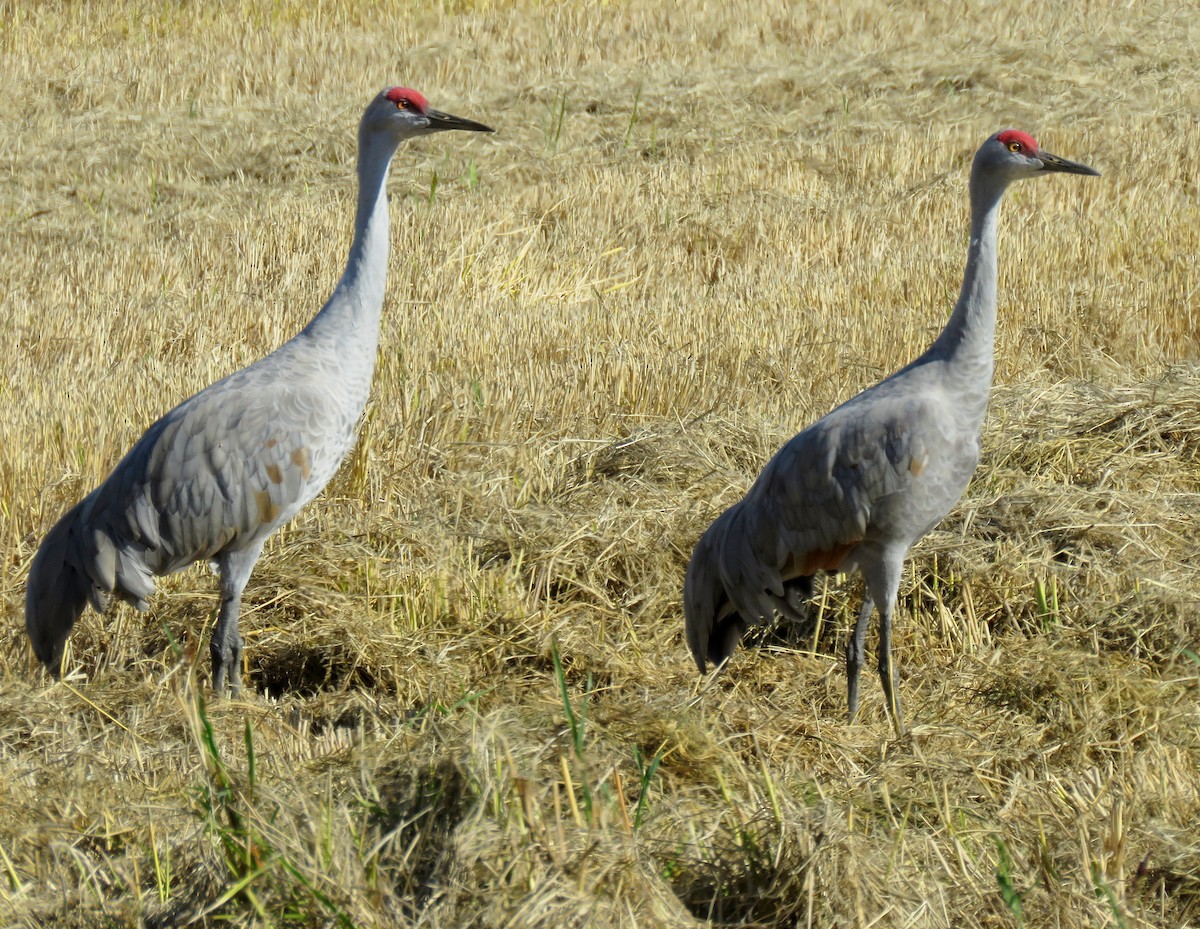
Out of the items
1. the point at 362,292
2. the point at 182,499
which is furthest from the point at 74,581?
the point at 362,292


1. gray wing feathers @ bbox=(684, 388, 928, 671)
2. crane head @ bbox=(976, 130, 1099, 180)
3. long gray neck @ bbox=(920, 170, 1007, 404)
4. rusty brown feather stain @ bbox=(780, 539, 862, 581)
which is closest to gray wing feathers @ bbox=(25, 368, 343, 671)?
gray wing feathers @ bbox=(684, 388, 928, 671)

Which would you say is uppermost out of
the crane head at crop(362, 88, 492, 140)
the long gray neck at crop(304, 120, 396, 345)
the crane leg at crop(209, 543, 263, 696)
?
the crane head at crop(362, 88, 492, 140)

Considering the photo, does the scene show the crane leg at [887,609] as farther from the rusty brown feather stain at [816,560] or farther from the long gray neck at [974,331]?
the long gray neck at [974,331]

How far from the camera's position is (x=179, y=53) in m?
12.5

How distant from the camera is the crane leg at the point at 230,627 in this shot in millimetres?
4051

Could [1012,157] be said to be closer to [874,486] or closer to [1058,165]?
[1058,165]

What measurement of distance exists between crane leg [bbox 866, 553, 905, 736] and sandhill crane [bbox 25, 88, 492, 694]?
164cm

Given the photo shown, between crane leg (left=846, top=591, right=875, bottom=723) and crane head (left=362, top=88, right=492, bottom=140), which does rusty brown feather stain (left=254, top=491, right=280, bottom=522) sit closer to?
crane head (left=362, top=88, right=492, bottom=140)

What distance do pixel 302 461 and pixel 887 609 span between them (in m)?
1.73

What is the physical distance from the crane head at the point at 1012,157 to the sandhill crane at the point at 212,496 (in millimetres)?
1975

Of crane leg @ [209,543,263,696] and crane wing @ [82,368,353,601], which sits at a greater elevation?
crane wing @ [82,368,353,601]

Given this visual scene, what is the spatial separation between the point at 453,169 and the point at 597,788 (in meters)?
8.05

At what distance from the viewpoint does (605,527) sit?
4.65 meters

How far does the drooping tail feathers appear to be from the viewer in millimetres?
3994
